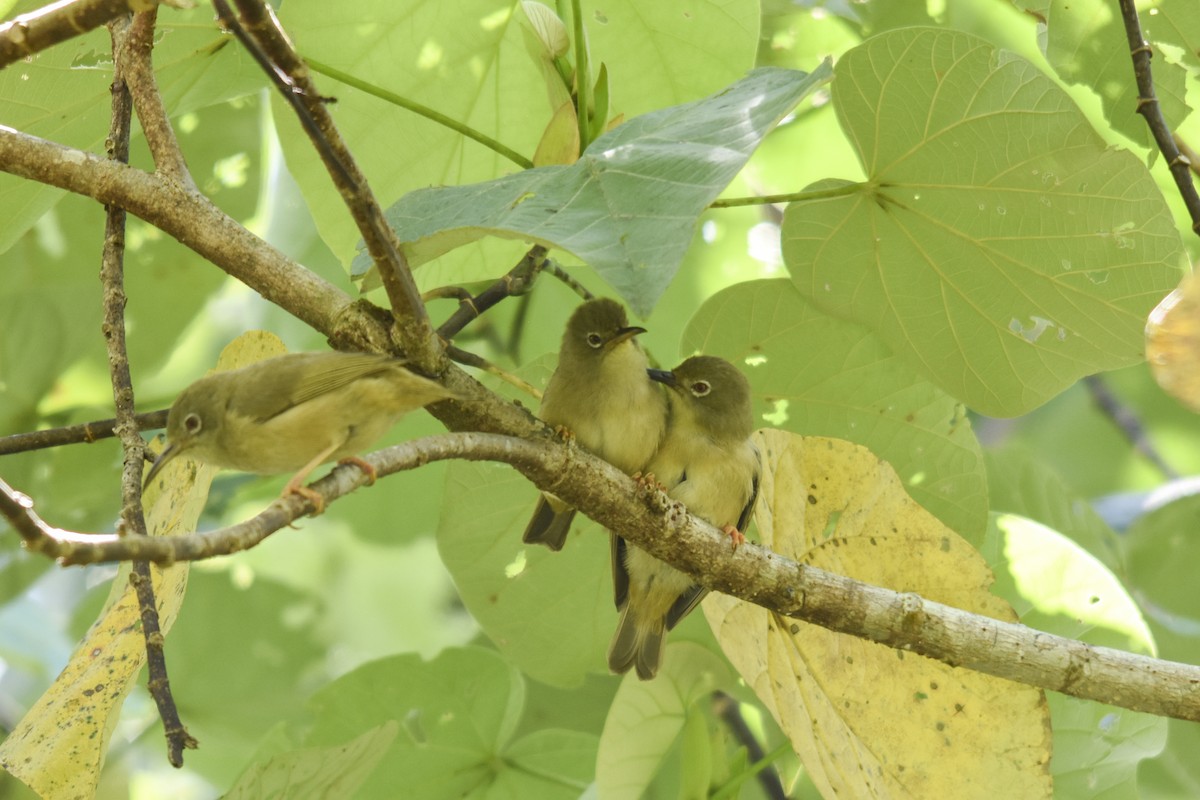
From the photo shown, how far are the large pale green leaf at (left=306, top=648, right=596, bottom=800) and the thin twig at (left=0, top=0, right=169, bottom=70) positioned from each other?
6.62 ft

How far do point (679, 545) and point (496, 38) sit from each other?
4.61ft

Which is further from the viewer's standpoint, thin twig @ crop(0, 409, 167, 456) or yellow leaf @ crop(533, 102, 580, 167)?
yellow leaf @ crop(533, 102, 580, 167)

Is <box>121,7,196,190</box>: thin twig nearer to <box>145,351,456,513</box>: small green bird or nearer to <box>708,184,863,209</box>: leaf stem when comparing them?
<box>145,351,456,513</box>: small green bird

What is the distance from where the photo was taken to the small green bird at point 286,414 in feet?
6.51

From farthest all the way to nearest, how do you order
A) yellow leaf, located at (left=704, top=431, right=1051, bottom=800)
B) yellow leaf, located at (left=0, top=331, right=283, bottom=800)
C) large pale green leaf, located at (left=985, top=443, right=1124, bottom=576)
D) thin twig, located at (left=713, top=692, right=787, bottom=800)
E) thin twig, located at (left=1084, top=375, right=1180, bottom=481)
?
thin twig, located at (left=1084, top=375, right=1180, bottom=481) → large pale green leaf, located at (left=985, top=443, right=1124, bottom=576) → thin twig, located at (left=713, top=692, right=787, bottom=800) → yellow leaf, located at (left=704, top=431, right=1051, bottom=800) → yellow leaf, located at (left=0, top=331, right=283, bottom=800)

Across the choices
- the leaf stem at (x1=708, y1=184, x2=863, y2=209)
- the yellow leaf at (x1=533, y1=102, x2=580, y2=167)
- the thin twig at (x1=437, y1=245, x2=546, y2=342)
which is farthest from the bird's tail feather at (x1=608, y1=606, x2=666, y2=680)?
the yellow leaf at (x1=533, y1=102, x2=580, y2=167)

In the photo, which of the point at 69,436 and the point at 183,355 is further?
the point at 183,355

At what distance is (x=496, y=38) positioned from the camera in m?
2.84

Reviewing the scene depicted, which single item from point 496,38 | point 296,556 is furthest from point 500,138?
point 296,556

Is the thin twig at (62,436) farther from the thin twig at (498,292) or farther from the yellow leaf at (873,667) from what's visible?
the yellow leaf at (873,667)

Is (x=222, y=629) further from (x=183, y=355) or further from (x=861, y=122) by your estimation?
(x=861, y=122)

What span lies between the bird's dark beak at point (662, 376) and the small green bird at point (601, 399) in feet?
0.17

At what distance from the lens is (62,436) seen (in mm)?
1998

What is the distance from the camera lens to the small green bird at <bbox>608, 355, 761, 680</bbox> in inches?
115
